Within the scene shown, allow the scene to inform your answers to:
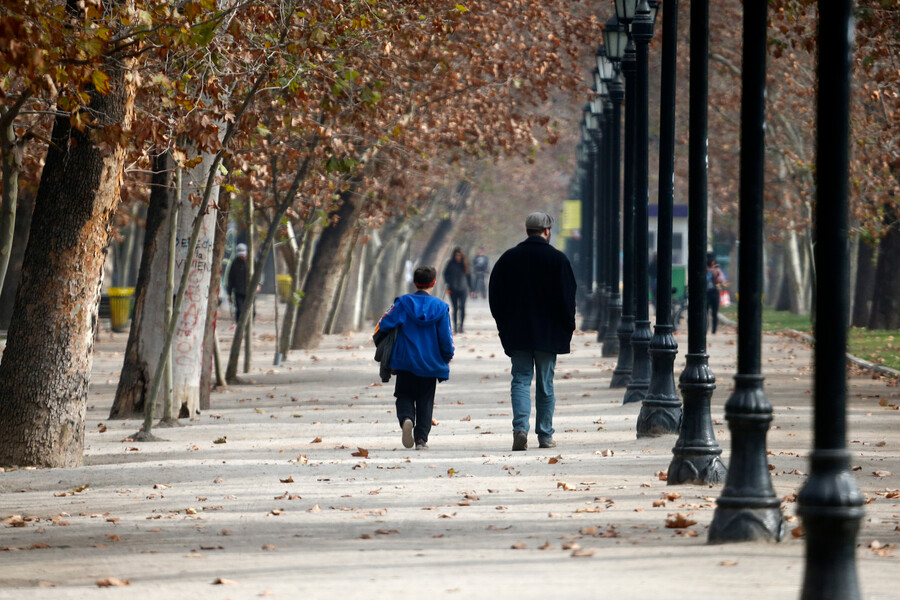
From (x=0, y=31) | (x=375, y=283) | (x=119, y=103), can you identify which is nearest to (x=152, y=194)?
(x=119, y=103)

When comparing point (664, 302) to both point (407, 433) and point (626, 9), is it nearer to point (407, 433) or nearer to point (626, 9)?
point (407, 433)

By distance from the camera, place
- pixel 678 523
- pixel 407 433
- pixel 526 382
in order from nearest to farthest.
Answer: pixel 678 523 → pixel 526 382 → pixel 407 433

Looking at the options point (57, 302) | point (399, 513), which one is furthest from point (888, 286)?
point (399, 513)

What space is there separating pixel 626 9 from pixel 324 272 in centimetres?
1316

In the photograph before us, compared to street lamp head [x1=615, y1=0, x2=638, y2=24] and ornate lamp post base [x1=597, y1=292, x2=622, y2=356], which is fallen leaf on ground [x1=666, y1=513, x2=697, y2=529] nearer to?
street lamp head [x1=615, y1=0, x2=638, y2=24]

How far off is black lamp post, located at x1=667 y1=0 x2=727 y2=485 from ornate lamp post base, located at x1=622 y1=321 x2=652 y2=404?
6.33 metres

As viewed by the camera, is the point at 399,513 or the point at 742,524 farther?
the point at 399,513

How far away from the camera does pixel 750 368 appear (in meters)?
7.45

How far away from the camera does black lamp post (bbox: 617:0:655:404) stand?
52.5 ft

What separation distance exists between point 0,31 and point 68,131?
3252 millimetres

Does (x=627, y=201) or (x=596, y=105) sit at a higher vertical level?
(x=596, y=105)

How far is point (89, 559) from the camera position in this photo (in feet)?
24.1

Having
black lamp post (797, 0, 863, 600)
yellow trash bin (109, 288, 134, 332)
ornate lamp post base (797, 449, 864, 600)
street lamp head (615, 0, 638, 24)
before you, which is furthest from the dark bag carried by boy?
yellow trash bin (109, 288, 134, 332)

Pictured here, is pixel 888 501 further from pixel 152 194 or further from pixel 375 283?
pixel 375 283
